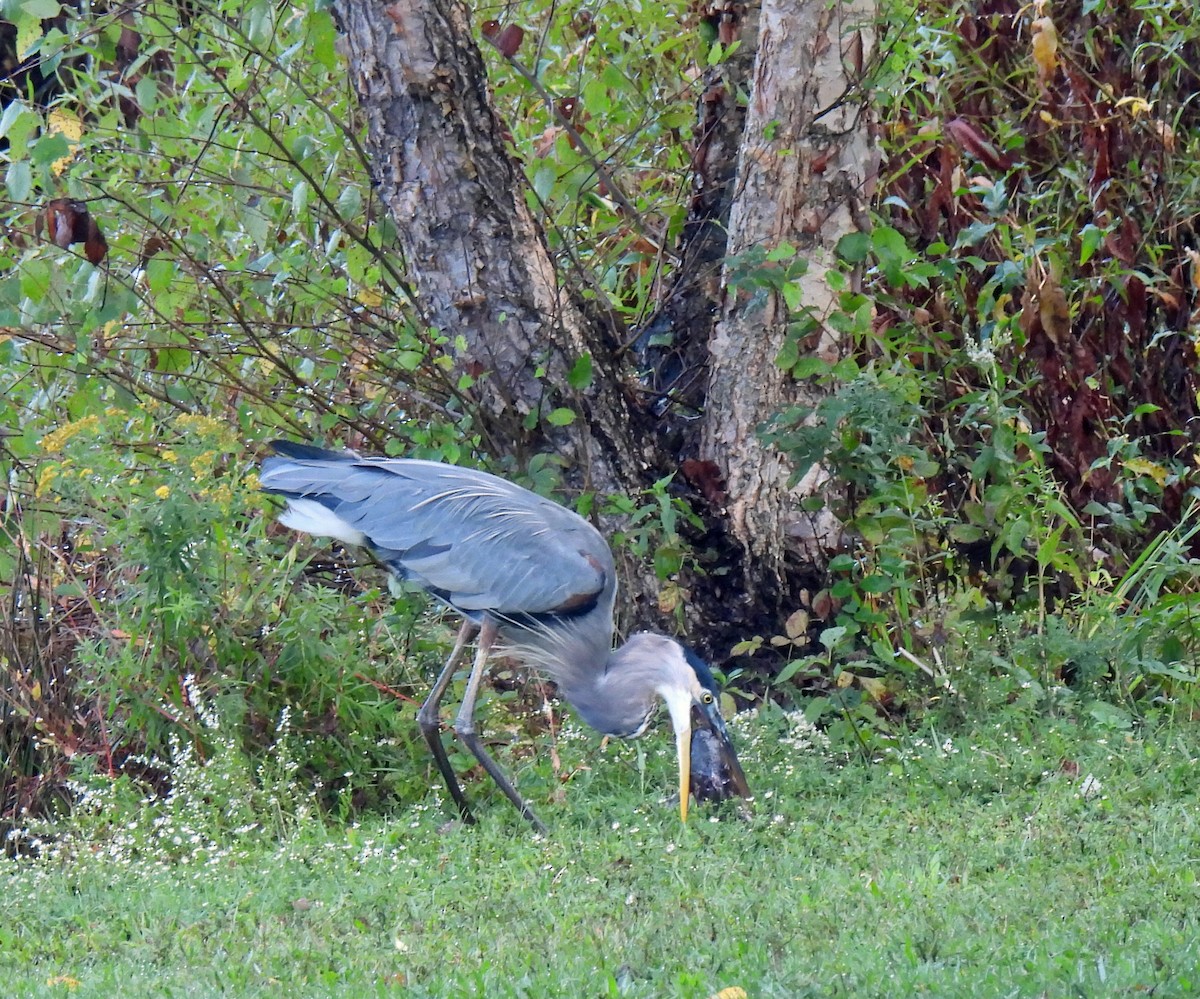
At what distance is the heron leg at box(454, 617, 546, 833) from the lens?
515cm

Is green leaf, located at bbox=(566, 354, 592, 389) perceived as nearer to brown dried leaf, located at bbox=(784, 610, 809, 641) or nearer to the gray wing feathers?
the gray wing feathers

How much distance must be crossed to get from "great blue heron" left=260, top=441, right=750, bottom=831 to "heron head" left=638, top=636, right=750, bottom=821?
2 centimetres

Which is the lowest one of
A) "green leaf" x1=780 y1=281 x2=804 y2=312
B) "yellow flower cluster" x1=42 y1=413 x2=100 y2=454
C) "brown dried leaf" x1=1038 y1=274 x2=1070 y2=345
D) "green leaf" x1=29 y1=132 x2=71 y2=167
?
"brown dried leaf" x1=1038 y1=274 x2=1070 y2=345

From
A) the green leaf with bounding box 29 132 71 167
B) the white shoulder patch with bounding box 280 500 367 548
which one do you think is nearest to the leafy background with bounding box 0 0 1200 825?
the green leaf with bounding box 29 132 71 167

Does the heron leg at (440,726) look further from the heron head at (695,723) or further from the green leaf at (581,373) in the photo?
the green leaf at (581,373)

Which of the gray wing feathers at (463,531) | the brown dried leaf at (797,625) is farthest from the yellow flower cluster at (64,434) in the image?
the brown dried leaf at (797,625)

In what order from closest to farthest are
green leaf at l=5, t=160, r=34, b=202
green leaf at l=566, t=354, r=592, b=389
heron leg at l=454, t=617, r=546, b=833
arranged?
green leaf at l=5, t=160, r=34, b=202 < heron leg at l=454, t=617, r=546, b=833 < green leaf at l=566, t=354, r=592, b=389

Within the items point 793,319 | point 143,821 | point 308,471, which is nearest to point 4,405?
point 308,471

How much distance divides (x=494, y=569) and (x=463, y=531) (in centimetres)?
17

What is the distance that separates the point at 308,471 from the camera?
5.62 meters

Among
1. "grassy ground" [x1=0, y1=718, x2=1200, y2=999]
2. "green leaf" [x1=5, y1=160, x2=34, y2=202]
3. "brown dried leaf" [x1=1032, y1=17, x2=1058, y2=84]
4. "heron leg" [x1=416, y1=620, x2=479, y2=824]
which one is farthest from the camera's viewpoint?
"brown dried leaf" [x1=1032, y1=17, x2=1058, y2=84]

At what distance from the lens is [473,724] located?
5.40 metres

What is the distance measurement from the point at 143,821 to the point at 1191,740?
11.7 feet

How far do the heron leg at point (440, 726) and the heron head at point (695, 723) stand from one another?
0.77 m
